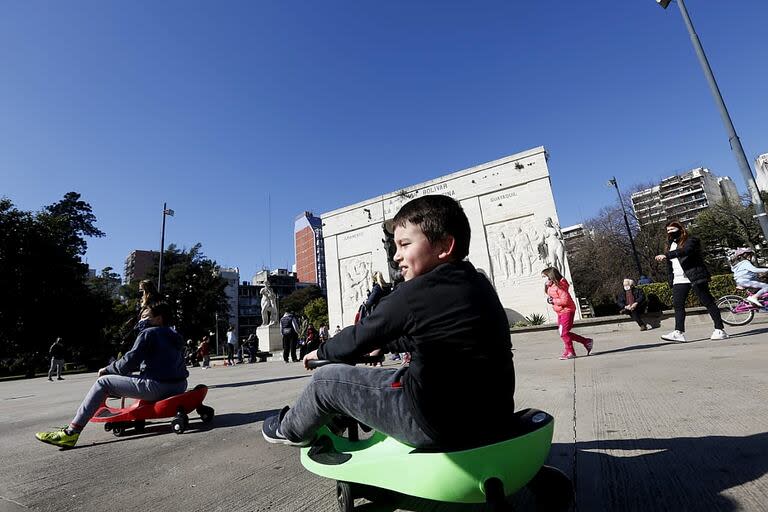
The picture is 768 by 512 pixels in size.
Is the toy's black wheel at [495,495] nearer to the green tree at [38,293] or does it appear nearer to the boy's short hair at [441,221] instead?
the boy's short hair at [441,221]

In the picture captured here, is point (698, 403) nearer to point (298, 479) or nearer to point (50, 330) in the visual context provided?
point (298, 479)

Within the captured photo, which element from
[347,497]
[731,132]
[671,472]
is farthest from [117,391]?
[731,132]

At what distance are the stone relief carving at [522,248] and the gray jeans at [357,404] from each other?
18.0 metres

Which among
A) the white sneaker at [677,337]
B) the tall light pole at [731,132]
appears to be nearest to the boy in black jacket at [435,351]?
the white sneaker at [677,337]

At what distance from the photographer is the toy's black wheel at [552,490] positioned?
4.30ft

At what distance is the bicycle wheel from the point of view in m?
7.72

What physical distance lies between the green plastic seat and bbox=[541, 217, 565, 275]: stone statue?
59.1 ft

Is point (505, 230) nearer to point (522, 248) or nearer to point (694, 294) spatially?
Result: point (522, 248)

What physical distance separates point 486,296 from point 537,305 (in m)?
18.3

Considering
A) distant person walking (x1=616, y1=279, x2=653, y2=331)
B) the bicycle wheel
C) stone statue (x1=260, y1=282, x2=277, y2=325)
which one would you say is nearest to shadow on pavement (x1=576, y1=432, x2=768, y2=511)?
the bicycle wheel

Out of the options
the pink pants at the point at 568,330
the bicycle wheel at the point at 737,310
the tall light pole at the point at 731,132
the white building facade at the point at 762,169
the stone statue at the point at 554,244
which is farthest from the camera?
the white building facade at the point at 762,169

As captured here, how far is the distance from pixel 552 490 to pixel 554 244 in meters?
18.3

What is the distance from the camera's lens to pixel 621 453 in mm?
1859

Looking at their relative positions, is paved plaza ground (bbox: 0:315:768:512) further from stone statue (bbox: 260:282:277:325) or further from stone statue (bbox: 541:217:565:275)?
stone statue (bbox: 260:282:277:325)
